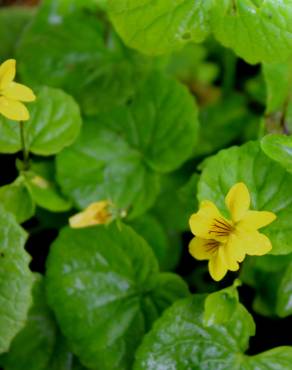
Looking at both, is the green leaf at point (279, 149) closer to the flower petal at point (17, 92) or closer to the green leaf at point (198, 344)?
the green leaf at point (198, 344)

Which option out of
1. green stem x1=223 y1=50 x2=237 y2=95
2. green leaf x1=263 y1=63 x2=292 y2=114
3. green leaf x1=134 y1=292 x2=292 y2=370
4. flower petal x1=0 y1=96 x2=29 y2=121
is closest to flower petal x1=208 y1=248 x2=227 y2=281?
green leaf x1=134 y1=292 x2=292 y2=370

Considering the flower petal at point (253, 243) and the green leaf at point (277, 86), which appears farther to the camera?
the green leaf at point (277, 86)

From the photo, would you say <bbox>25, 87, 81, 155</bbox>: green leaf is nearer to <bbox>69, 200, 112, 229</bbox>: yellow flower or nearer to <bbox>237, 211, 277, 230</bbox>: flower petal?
<bbox>69, 200, 112, 229</bbox>: yellow flower

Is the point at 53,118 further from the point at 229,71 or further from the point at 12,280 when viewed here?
the point at 229,71

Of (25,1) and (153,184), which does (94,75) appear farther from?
(25,1)

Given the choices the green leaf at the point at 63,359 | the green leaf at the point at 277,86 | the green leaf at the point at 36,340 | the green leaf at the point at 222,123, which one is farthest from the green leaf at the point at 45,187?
the green leaf at the point at 277,86

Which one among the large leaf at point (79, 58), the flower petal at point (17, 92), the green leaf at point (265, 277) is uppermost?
the flower petal at point (17, 92)

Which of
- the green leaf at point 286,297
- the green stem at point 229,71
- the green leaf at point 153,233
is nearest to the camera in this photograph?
Result: the green leaf at point 286,297
